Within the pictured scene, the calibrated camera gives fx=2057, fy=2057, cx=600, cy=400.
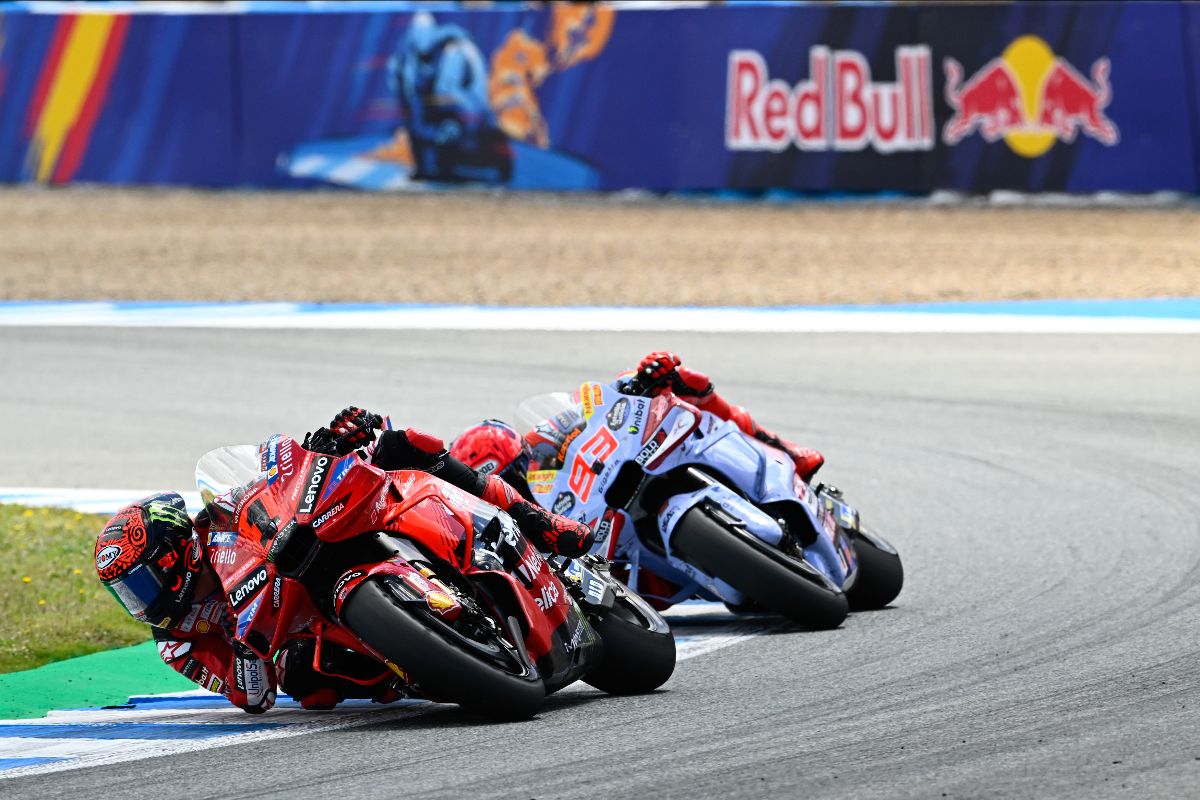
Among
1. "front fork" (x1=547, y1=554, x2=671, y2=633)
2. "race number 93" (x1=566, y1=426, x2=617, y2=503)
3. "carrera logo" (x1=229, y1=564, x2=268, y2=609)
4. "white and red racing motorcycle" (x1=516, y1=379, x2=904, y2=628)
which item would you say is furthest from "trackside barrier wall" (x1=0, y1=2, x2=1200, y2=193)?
"carrera logo" (x1=229, y1=564, x2=268, y2=609)

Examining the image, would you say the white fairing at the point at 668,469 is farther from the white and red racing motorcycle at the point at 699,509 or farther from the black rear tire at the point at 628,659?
the black rear tire at the point at 628,659

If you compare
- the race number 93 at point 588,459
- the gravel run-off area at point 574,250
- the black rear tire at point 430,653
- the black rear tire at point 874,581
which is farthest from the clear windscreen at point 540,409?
the gravel run-off area at point 574,250

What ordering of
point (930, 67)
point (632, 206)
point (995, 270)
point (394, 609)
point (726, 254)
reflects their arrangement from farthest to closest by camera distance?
point (632, 206) → point (930, 67) → point (726, 254) → point (995, 270) → point (394, 609)

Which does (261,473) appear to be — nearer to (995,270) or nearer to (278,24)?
(995,270)

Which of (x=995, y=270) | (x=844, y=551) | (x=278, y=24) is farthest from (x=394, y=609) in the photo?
(x=278, y=24)

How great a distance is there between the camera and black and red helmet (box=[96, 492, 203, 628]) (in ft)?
22.6

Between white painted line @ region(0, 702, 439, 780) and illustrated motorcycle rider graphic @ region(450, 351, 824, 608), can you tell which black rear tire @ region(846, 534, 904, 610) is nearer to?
illustrated motorcycle rider graphic @ region(450, 351, 824, 608)

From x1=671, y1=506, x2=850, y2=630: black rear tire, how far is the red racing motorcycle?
3.27 ft

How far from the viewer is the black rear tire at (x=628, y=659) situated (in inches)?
280

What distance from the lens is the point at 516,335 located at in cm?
1778

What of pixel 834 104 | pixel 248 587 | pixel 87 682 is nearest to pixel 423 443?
pixel 248 587

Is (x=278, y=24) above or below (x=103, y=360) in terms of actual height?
above

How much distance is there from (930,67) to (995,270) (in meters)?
4.71

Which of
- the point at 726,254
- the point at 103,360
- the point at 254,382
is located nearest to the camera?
the point at 254,382
